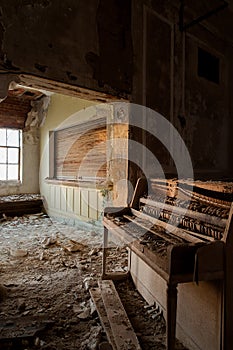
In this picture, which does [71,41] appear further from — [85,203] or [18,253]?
[85,203]

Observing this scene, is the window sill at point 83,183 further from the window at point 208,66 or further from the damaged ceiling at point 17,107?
the window at point 208,66

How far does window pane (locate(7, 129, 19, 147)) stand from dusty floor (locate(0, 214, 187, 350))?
293cm

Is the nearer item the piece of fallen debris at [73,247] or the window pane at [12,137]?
the piece of fallen debris at [73,247]

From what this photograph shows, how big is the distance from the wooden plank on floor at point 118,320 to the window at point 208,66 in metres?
3.50

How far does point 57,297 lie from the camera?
2.35 m

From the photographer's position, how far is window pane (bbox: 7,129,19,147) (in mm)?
6457

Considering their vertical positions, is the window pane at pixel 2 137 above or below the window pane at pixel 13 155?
above

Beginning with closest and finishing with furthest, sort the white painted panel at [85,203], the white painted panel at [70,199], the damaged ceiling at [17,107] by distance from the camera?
the white painted panel at [85,203] → the white painted panel at [70,199] → the damaged ceiling at [17,107]

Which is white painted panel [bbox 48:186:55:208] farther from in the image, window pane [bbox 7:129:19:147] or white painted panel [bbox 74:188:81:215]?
window pane [bbox 7:129:19:147]

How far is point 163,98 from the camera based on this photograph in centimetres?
363

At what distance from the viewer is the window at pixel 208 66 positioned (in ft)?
13.9

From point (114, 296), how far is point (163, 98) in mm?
2578

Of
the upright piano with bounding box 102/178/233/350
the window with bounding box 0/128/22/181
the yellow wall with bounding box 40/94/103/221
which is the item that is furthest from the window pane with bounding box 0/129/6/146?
the upright piano with bounding box 102/178/233/350

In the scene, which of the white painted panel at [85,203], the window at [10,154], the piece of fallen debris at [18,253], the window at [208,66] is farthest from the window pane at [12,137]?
the window at [208,66]
